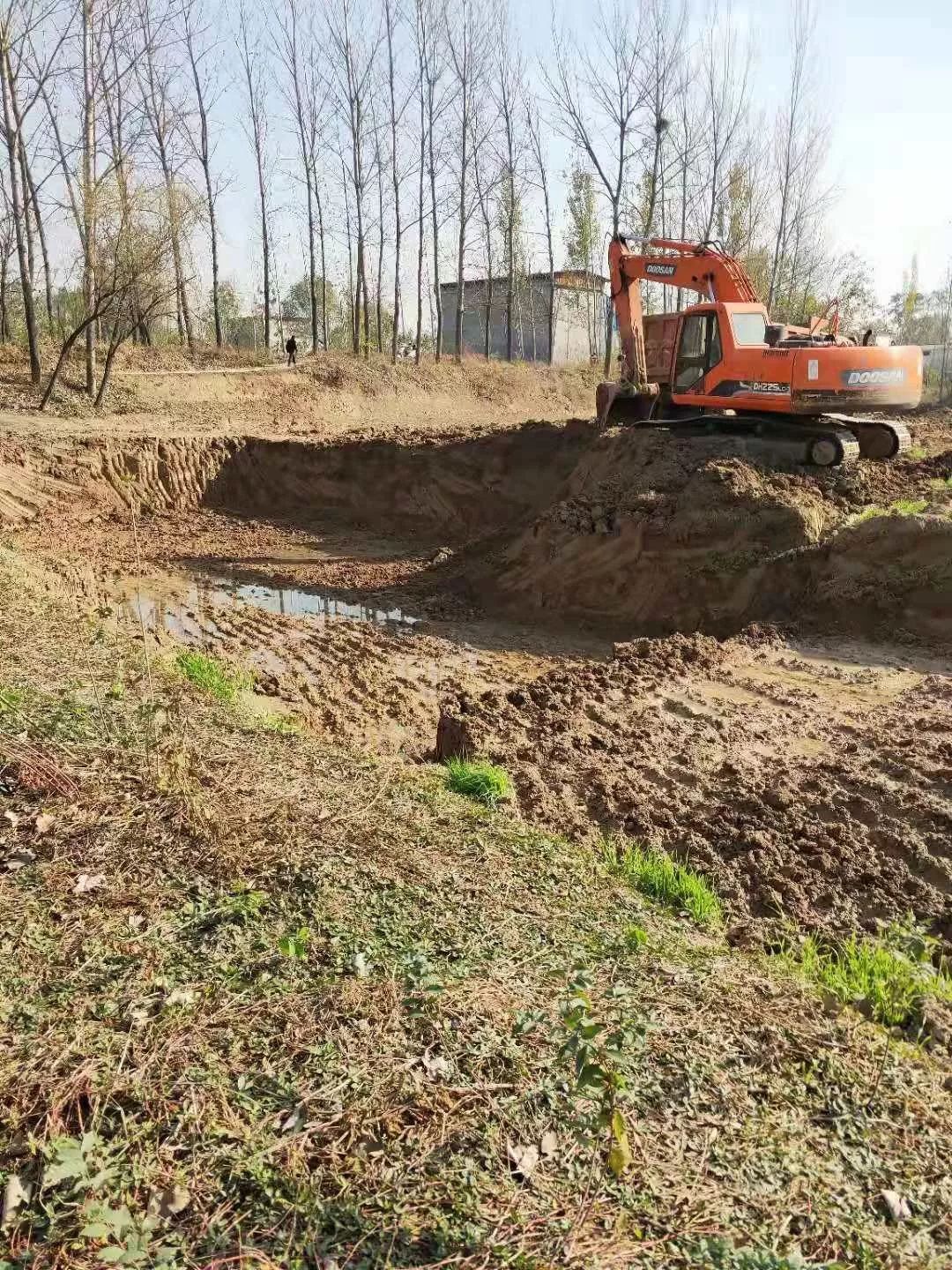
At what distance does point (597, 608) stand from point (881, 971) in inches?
304

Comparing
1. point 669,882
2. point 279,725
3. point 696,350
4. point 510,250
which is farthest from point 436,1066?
Result: point 510,250

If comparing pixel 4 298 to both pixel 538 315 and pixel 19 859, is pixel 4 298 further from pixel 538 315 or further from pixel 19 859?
Answer: pixel 19 859

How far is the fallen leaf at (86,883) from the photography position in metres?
3.18

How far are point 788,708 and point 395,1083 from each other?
19.0 feet

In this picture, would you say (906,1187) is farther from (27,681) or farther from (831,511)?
A: (831,511)

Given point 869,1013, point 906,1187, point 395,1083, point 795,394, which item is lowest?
point 869,1013

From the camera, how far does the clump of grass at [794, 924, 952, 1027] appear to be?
3.70m

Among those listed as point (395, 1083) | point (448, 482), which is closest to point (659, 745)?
point (395, 1083)

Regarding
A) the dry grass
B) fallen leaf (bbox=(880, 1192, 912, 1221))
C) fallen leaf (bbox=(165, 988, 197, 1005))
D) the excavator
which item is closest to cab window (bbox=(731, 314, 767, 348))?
the excavator

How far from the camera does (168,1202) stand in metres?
2.03

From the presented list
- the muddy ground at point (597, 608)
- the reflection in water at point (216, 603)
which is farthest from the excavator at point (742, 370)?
the reflection in water at point (216, 603)

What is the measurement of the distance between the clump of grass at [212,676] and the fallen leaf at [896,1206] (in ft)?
16.1

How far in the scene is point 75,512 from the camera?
49.6ft

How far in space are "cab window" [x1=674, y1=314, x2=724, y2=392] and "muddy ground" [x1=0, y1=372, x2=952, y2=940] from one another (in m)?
1.11
